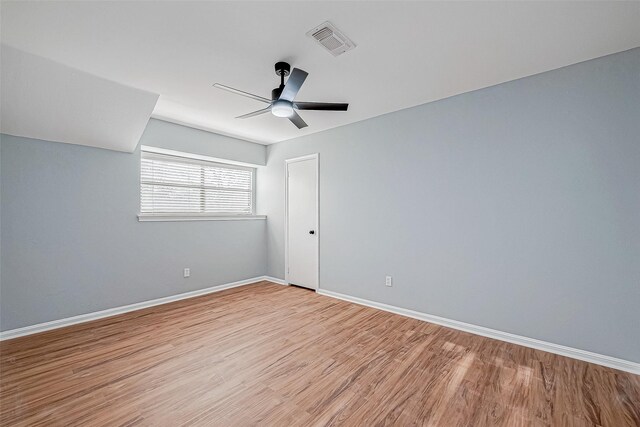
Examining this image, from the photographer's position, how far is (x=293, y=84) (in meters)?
2.13

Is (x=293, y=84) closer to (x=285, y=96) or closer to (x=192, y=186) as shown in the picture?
(x=285, y=96)

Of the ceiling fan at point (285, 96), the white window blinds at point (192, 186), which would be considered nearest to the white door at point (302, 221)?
the white window blinds at point (192, 186)

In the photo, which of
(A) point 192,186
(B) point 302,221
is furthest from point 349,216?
(A) point 192,186

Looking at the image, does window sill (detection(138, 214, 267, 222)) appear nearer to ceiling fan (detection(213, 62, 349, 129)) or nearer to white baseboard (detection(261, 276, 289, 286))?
white baseboard (detection(261, 276, 289, 286))

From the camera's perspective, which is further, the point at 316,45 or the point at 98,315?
the point at 98,315

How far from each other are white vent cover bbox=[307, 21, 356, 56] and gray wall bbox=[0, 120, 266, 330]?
2749mm

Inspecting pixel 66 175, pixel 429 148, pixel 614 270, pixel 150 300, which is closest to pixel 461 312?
pixel 614 270

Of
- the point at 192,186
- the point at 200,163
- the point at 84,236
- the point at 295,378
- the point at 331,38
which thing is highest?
the point at 331,38

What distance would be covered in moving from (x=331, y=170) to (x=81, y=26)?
2.93 meters

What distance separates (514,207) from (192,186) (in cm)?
427

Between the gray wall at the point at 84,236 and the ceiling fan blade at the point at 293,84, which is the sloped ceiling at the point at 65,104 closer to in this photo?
the gray wall at the point at 84,236

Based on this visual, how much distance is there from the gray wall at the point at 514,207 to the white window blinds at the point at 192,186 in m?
2.04

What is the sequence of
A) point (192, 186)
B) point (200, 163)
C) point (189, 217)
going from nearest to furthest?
point (189, 217), point (192, 186), point (200, 163)

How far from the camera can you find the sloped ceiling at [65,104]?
7.37 feet
